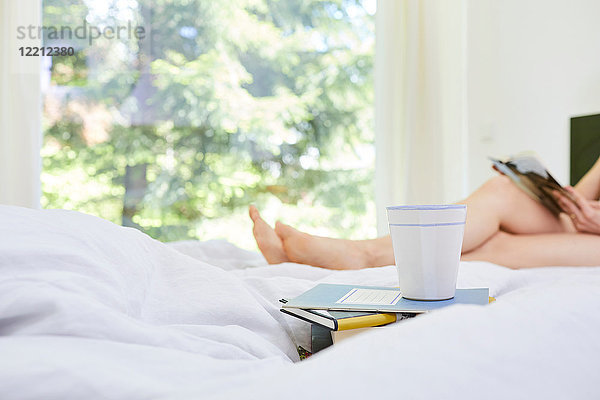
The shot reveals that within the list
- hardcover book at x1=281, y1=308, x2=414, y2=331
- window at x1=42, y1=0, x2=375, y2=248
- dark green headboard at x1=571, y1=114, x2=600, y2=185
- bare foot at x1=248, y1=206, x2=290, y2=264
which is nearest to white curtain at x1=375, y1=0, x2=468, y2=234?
window at x1=42, y1=0, x2=375, y2=248

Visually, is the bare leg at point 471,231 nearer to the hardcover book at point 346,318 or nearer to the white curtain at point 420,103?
the hardcover book at point 346,318

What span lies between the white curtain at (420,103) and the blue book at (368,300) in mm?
2383

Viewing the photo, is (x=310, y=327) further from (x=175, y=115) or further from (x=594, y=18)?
(x=175, y=115)

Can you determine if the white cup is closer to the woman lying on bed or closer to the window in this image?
the woman lying on bed

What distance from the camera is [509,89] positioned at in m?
2.89

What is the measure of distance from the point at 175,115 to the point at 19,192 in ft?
3.00

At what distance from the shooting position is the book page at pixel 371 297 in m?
0.60

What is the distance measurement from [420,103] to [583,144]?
963 mm

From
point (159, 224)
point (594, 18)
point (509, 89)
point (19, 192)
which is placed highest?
point (594, 18)

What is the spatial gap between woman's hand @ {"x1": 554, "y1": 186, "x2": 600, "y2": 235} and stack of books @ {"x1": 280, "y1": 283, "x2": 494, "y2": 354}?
2.50 feet

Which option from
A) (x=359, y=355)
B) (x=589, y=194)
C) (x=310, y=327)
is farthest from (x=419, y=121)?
(x=359, y=355)

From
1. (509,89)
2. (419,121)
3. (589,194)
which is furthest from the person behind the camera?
(419,121)

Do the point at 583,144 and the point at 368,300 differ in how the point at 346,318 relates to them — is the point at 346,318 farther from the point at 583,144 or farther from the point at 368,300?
the point at 583,144

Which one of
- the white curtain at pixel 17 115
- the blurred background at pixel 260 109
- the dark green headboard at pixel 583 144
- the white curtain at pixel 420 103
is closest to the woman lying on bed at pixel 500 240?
the dark green headboard at pixel 583 144
